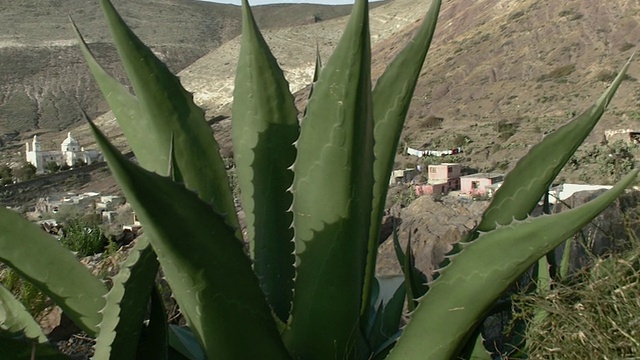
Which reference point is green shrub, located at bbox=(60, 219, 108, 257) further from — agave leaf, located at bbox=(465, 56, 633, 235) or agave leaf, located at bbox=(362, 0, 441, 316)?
agave leaf, located at bbox=(465, 56, 633, 235)

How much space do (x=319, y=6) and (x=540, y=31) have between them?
62.0 m

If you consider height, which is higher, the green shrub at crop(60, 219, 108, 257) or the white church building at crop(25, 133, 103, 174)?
the green shrub at crop(60, 219, 108, 257)

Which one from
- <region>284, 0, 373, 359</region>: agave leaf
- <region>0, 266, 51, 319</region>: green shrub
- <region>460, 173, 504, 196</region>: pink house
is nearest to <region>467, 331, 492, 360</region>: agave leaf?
<region>284, 0, 373, 359</region>: agave leaf

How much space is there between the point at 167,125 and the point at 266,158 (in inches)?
8.2

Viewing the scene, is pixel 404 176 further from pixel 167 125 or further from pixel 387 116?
pixel 167 125

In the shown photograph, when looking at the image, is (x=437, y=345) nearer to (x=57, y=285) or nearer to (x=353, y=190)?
(x=353, y=190)

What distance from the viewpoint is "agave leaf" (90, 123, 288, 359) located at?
3.10ft

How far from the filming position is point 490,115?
27359mm

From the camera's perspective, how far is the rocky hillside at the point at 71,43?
170ft

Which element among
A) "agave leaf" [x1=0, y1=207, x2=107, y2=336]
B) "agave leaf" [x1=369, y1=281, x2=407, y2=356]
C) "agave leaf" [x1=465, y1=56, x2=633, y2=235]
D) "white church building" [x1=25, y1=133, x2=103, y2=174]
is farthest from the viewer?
"white church building" [x1=25, y1=133, x2=103, y2=174]

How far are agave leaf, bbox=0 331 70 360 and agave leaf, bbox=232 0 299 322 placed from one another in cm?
43

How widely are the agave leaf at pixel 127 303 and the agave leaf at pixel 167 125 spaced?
0.26 m

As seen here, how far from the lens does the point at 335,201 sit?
3.95ft

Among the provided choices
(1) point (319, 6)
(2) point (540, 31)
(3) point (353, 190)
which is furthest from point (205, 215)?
(1) point (319, 6)
